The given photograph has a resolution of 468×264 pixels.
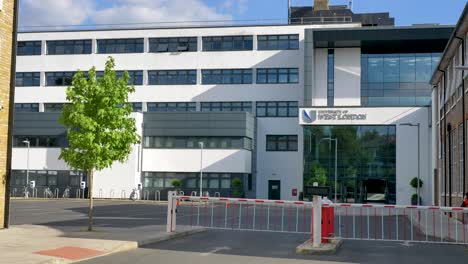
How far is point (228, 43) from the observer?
64.3 metres

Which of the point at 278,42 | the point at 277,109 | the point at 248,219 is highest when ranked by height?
the point at 278,42

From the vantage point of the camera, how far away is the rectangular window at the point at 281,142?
2387 inches

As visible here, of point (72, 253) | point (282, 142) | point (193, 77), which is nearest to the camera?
point (72, 253)

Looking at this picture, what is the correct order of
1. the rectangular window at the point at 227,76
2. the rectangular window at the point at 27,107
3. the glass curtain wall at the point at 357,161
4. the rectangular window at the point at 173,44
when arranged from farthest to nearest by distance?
the rectangular window at the point at 27,107, the rectangular window at the point at 173,44, the rectangular window at the point at 227,76, the glass curtain wall at the point at 357,161

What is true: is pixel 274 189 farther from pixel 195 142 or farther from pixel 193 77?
pixel 193 77

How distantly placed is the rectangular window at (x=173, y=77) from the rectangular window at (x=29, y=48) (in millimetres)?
13261

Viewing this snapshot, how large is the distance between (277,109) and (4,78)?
42.5m

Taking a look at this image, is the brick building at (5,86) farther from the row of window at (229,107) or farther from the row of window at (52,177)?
the row of window at (229,107)

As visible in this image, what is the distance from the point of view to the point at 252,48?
2491 inches

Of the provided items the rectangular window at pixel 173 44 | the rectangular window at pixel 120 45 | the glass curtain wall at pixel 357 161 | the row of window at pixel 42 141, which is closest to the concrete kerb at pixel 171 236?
the glass curtain wall at pixel 357 161

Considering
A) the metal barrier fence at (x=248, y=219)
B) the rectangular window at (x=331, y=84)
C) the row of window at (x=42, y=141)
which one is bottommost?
the metal barrier fence at (x=248, y=219)

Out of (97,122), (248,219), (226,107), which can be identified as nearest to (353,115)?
(226,107)

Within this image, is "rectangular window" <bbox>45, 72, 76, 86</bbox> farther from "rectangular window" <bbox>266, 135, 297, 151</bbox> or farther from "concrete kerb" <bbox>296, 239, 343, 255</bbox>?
"concrete kerb" <bbox>296, 239, 343, 255</bbox>

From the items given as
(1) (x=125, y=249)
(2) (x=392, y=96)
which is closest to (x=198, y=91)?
(2) (x=392, y=96)
